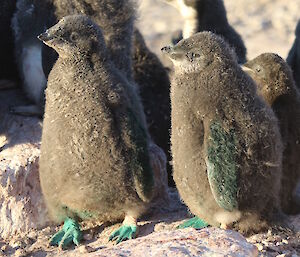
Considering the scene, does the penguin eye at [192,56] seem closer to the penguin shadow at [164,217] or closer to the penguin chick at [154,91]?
the penguin shadow at [164,217]

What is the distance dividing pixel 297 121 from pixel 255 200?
559mm

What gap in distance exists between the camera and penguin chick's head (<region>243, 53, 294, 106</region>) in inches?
174

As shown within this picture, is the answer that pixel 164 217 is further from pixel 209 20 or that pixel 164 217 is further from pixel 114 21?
pixel 209 20

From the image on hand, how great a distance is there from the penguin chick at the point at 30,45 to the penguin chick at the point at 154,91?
2.14 feet

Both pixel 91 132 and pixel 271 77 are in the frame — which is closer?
pixel 91 132

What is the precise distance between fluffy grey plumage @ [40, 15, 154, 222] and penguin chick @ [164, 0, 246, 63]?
2.20 metres

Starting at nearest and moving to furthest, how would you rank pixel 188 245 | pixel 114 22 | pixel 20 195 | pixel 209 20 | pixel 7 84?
1. pixel 188 245
2. pixel 20 195
3. pixel 114 22
4. pixel 7 84
5. pixel 209 20

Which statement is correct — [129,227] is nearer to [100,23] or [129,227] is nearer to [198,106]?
[198,106]

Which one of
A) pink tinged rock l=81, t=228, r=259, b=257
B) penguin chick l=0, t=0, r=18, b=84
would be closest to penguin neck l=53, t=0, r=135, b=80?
penguin chick l=0, t=0, r=18, b=84

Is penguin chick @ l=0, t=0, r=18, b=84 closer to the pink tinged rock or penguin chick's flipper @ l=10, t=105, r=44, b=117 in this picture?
penguin chick's flipper @ l=10, t=105, r=44, b=117

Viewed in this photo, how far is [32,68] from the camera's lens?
6.16 meters

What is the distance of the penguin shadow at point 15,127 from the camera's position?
523 centimetres

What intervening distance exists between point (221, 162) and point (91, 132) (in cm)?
68

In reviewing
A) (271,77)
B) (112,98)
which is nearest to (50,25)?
(112,98)
